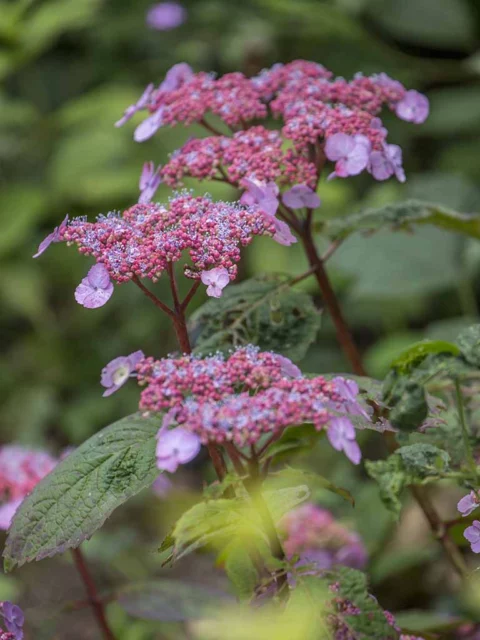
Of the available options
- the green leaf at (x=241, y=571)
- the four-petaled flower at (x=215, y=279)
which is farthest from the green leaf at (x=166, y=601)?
the four-petaled flower at (x=215, y=279)

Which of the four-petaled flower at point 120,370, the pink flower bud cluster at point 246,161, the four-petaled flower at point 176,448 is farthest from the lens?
the pink flower bud cluster at point 246,161

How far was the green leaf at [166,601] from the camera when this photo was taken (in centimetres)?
131

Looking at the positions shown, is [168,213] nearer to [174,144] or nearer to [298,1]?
[174,144]

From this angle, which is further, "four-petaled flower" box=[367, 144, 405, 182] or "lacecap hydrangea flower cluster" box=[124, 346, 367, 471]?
"four-petaled flower" box=[367, 144, 405, 182]

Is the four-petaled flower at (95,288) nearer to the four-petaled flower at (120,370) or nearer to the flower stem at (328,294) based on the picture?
the four-petaled flower at (120,370)

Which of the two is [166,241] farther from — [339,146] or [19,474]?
[19,474]

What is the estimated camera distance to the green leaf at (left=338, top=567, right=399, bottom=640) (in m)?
0.87

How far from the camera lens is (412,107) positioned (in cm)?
120

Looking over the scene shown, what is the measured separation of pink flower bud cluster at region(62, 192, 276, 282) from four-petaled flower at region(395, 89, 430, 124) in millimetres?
379

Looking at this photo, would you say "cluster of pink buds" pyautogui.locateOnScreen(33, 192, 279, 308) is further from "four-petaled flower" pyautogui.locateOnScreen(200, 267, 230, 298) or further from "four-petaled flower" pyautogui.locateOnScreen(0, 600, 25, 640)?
"four-petaled flower" pyautogui.locateOnScreen(0, 600, 25, 640)

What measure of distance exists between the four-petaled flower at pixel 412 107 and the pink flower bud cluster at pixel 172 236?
38 centimetres

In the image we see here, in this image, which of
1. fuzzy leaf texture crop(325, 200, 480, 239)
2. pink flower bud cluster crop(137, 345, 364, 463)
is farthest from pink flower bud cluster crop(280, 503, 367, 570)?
pink flower bud cluster crop(137, 345, 364, 463)

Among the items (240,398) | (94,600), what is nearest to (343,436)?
(240,398)

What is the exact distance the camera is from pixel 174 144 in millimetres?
3174
